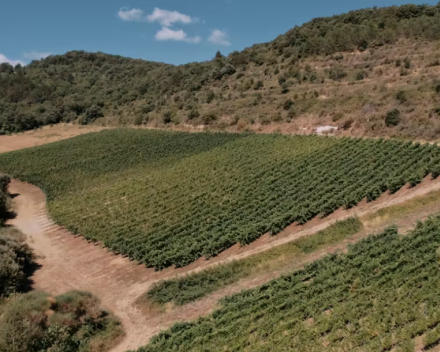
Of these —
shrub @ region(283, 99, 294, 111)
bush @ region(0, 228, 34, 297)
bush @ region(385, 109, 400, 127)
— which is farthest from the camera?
shrub @ region(283, 99, 294, 111)

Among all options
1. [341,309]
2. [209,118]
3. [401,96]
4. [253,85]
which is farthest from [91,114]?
[341,309]

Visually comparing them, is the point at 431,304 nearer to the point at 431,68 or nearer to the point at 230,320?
the point at 230,320

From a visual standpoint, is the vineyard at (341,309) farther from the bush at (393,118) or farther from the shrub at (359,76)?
the shrub at (359,76)

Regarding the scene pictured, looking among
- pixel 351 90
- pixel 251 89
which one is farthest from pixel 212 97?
pixel 351 90

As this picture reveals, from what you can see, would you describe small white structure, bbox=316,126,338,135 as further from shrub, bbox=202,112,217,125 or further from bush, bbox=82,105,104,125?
bush, bbox=82,105,104,125

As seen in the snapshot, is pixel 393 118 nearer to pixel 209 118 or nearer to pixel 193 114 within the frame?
pixel 209 118

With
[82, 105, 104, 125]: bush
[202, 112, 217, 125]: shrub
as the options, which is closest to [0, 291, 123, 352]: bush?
[202, 112, 217, 125]: shrub
